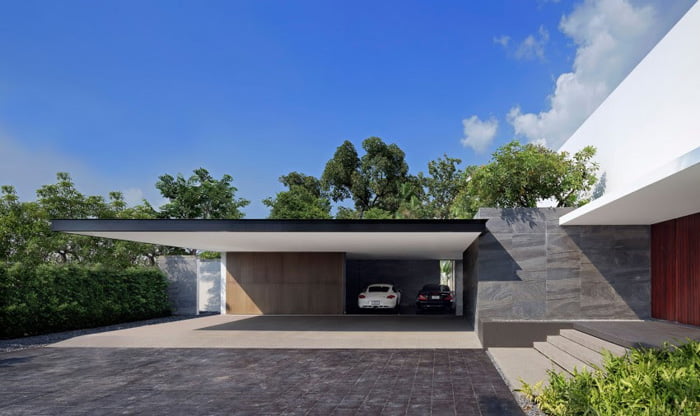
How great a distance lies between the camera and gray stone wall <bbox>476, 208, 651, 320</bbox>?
9.98 metres

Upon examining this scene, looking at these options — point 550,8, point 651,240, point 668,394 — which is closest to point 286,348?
point 668,394

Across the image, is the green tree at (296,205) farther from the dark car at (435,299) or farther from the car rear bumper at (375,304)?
the car rear bumper at (375,304)

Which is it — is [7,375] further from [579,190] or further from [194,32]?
[194,32]

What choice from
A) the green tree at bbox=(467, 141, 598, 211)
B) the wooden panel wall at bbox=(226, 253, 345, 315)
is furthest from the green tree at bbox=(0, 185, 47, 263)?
the green tree at bbox=(467, 141, 598, 211)

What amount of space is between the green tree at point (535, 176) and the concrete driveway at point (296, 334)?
3.90 m

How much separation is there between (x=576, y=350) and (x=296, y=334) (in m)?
6.31

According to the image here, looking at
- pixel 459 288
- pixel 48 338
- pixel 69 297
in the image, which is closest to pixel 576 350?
pixel 48 338

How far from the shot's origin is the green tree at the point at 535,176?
12750 mm

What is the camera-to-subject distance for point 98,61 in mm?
20141

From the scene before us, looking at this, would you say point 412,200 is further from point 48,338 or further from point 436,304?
point 48,338

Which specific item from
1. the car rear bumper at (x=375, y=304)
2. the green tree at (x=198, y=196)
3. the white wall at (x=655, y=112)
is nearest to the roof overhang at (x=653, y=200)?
the white wall at (x=655, y=112)

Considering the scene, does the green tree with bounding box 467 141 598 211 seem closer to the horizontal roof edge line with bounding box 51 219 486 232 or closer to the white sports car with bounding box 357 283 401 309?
the horizontal roof edge line with bounding box 51 219 486 232

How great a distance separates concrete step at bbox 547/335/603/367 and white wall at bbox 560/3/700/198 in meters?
2.44

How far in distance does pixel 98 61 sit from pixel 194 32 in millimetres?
4104
